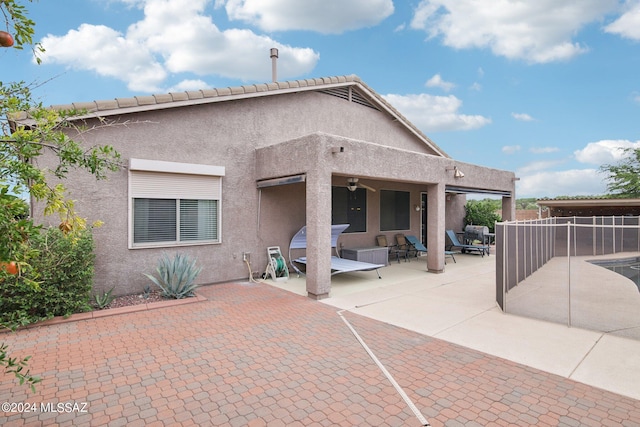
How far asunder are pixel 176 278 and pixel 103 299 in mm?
1538

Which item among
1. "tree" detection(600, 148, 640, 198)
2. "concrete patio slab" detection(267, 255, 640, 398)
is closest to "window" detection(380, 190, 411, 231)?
"concrete patio slab" detection(267, 255, 640, 398)

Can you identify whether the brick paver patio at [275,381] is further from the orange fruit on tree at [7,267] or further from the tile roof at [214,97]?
the tile roof at [214,97]

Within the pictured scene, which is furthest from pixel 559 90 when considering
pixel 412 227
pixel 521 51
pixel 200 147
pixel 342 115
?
pixel 200 147

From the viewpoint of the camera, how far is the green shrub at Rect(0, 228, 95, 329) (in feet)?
19.8

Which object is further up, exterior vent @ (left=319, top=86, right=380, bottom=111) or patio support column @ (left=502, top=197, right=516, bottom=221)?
exterior vent @ (left=319, top=86, right=380, bottom=111)

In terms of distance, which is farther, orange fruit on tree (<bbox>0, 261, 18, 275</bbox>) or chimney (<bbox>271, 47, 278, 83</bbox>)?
chimney (<bbox>271, 47, 278, 83</bbox>)

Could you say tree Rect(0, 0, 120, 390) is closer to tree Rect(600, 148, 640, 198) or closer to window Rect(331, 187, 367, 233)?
window Rect(331, 187, 367, 233)

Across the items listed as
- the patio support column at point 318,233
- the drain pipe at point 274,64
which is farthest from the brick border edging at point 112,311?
the drain pipe at point 274,64

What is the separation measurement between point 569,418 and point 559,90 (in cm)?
1888

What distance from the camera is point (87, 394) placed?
4.01 metres

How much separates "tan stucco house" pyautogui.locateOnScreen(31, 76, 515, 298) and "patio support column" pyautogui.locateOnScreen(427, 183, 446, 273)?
1.4 inches

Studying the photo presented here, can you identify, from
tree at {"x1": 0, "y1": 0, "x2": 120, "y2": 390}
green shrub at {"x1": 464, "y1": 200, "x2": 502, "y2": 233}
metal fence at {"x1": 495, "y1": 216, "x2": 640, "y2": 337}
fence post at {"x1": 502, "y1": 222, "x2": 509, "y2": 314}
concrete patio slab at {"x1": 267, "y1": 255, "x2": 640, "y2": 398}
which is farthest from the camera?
green shrub at {"x1": 464, "y1": 200, "x2": 502, "y2": 233}

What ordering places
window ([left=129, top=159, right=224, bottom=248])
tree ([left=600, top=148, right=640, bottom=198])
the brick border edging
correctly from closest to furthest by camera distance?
the brick border edging
window ([left=129, top=159, right=224, bottom=248])
tree ([left=600, top=148, right=640, bottom=198])

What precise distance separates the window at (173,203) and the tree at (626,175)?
104ft
